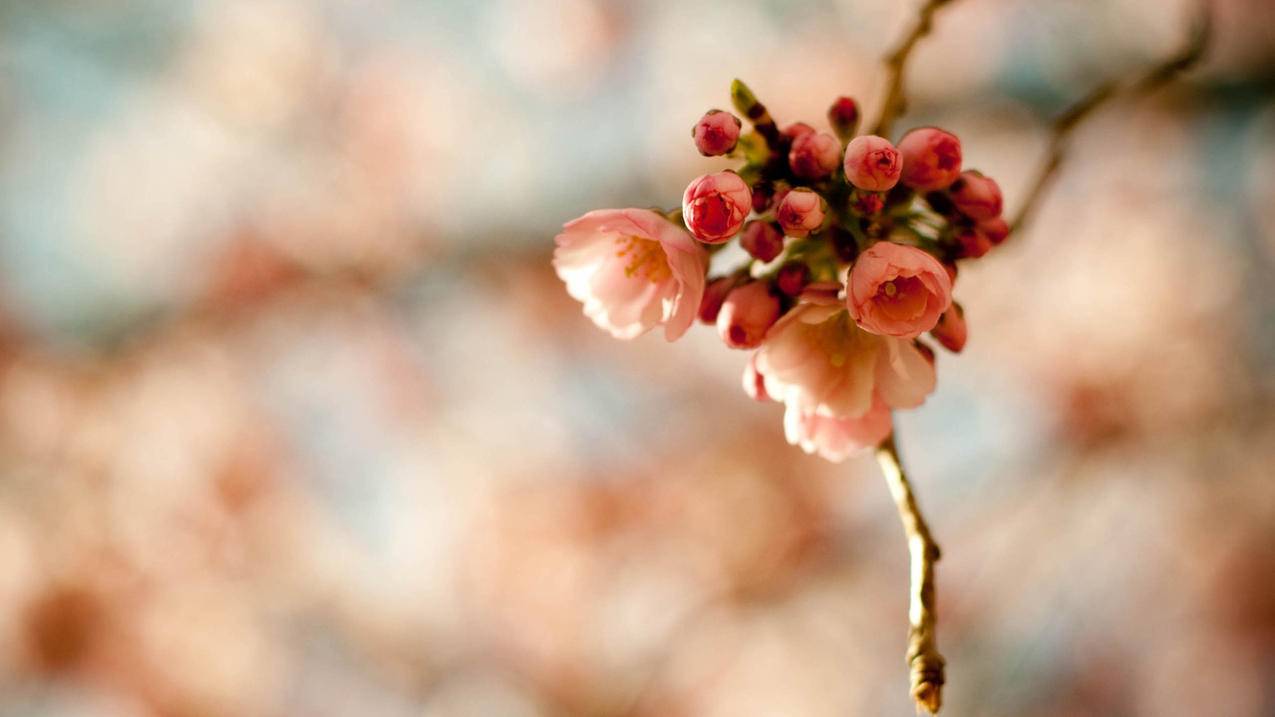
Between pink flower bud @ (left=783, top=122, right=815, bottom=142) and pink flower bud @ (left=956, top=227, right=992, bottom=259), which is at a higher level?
pink flower bud @ (left=783, top=122, right=815, bottom=142)

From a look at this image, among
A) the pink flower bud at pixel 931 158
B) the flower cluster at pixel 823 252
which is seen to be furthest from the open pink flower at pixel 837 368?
the pink flower bud at pixel 931 158

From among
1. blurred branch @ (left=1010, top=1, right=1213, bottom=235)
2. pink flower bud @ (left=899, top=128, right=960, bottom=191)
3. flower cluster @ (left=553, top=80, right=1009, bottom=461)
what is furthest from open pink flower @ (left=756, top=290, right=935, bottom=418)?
blurred branch @ (left=1010, top=1, right=1213, bottom=235)

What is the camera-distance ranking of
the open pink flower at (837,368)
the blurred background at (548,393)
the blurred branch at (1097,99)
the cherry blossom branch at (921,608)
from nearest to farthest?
1. the cherry blossom branch at (921,608)
2. the open pink flower at (837,368)
3. the blurred branch at (1097,99)
4. the blurred background at (548,393)

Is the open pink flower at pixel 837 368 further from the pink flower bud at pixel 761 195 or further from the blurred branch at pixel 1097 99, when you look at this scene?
the blurred branch at pixel 1097 99

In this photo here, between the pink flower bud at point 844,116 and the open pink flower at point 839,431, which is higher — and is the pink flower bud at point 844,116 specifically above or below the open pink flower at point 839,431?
above

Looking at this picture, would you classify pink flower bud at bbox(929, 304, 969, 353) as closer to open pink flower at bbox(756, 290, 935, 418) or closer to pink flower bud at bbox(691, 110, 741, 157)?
open pink flower at bbox(756, 290, 935, 418)

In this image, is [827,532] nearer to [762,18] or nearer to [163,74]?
[762,18]
